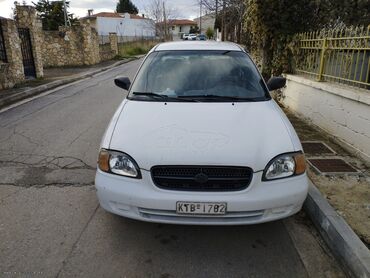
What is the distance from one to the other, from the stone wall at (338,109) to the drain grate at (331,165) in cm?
40

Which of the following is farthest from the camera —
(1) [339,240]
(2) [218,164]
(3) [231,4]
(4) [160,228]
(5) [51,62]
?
(3) [231,4]

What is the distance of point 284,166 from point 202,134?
0.74 meters

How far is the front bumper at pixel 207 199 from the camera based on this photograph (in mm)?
2580

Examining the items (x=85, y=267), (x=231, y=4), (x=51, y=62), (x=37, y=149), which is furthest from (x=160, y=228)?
(x=231, y=4)

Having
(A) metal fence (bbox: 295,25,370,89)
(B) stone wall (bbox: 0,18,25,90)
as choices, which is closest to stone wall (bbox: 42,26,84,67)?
(B) stone wall (bbox: 0,18,25,90)

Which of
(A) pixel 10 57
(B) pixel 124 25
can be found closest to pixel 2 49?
(A) pixel 10 57

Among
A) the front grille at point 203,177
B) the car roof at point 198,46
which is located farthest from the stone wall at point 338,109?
the front grille at point 203,177

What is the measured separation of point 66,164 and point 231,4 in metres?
21.6

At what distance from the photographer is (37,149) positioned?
5.30 m

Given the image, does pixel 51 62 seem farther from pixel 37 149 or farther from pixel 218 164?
pixel 218 164

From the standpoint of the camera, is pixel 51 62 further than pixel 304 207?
Yes

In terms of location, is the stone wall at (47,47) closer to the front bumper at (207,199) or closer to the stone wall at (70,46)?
the stone wall at (70,46)

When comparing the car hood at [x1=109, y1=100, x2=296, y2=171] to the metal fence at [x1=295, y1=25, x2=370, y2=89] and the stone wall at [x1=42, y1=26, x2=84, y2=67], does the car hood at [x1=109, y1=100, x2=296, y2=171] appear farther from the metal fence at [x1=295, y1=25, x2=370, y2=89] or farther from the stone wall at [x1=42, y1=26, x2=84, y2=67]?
the stone wall at [x1=42, y1=26, x2=84, y2=67]

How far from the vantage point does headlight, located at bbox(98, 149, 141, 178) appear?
2691 millimetres
